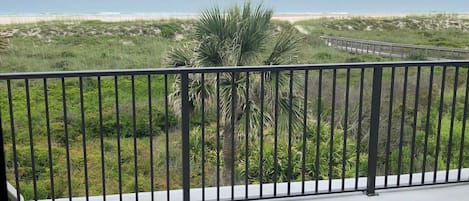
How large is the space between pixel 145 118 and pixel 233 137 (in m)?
8.12

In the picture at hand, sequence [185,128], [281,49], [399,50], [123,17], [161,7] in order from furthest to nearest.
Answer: [123,17]
[161,7]
[399,50]
[281,49]
[185,128]

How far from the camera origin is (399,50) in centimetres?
1825

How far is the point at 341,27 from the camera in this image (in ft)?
91.2

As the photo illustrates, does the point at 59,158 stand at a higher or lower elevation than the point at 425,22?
lower

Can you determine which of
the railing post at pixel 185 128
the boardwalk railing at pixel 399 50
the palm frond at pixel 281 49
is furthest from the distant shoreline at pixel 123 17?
the railing post at pixel 185 128

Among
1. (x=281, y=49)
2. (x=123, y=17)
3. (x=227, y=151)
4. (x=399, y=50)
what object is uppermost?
(x=123, y=17)

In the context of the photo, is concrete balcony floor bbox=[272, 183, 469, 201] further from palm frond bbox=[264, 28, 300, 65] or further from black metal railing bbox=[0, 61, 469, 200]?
palm frond bbox=[264, 28, 300, 65]

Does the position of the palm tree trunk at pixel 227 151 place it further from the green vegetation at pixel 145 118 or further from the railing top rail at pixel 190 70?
the railing top rail at pixel 190 70

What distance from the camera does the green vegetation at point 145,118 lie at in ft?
23.2

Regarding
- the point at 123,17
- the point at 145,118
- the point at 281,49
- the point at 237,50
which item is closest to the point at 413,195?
the point at 237,50

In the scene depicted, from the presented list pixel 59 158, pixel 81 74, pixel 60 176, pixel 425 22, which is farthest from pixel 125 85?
pixel 425 22

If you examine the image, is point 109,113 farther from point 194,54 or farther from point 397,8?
point 397,8

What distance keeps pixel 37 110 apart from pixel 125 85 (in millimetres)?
2408

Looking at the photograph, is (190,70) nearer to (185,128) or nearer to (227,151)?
(185,128)
